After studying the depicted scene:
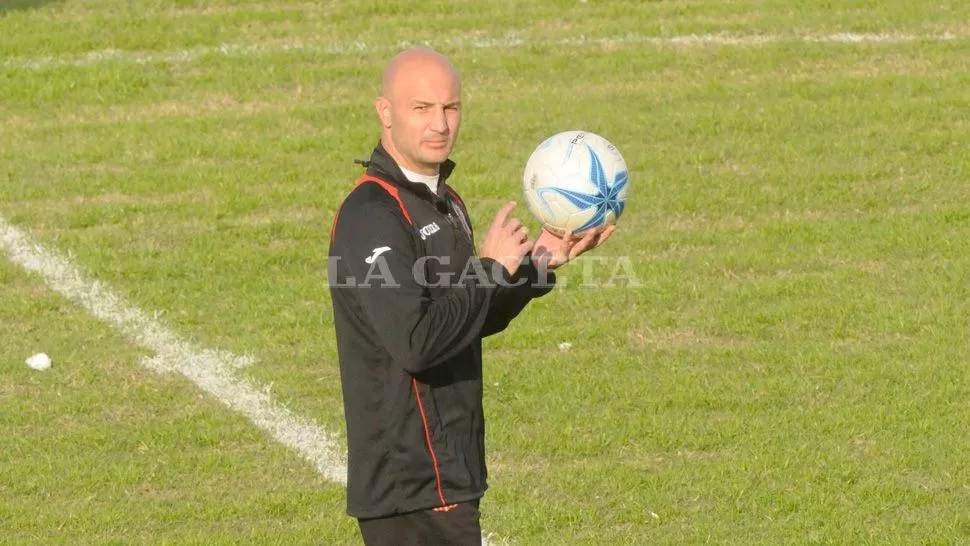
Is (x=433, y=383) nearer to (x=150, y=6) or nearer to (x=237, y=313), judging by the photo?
(x=237, y=313)

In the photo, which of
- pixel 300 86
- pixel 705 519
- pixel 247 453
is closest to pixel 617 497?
pixel 705 519

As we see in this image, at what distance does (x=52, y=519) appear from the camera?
25.8 feet

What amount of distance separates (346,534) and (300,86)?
793 cm

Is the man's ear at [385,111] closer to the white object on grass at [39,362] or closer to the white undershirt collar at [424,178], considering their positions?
the white undershirt collar at [424,178]

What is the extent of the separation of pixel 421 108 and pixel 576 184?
112cm

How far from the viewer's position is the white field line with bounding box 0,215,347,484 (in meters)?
8.79

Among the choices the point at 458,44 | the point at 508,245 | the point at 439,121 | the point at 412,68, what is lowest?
the point at 458,44

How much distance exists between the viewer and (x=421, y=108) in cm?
507

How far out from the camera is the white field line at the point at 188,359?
875 cm

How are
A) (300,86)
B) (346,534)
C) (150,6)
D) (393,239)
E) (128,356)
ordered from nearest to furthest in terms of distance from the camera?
(393,239) < (346,534) < (128,356) < (300,86) < (150,6)

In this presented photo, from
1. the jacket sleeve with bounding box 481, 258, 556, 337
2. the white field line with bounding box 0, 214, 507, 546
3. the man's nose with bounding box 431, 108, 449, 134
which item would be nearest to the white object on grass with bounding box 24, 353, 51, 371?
the white field line with bounding box 0, 214, 507, 546

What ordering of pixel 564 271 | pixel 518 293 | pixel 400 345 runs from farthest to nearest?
1. pixel 564 271
2. pixel 518 293
3. pixel 400 345

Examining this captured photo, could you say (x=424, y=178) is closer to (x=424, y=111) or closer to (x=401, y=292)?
(x=424, y=111)

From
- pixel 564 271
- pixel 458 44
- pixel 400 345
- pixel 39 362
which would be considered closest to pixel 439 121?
pixel 400 345
